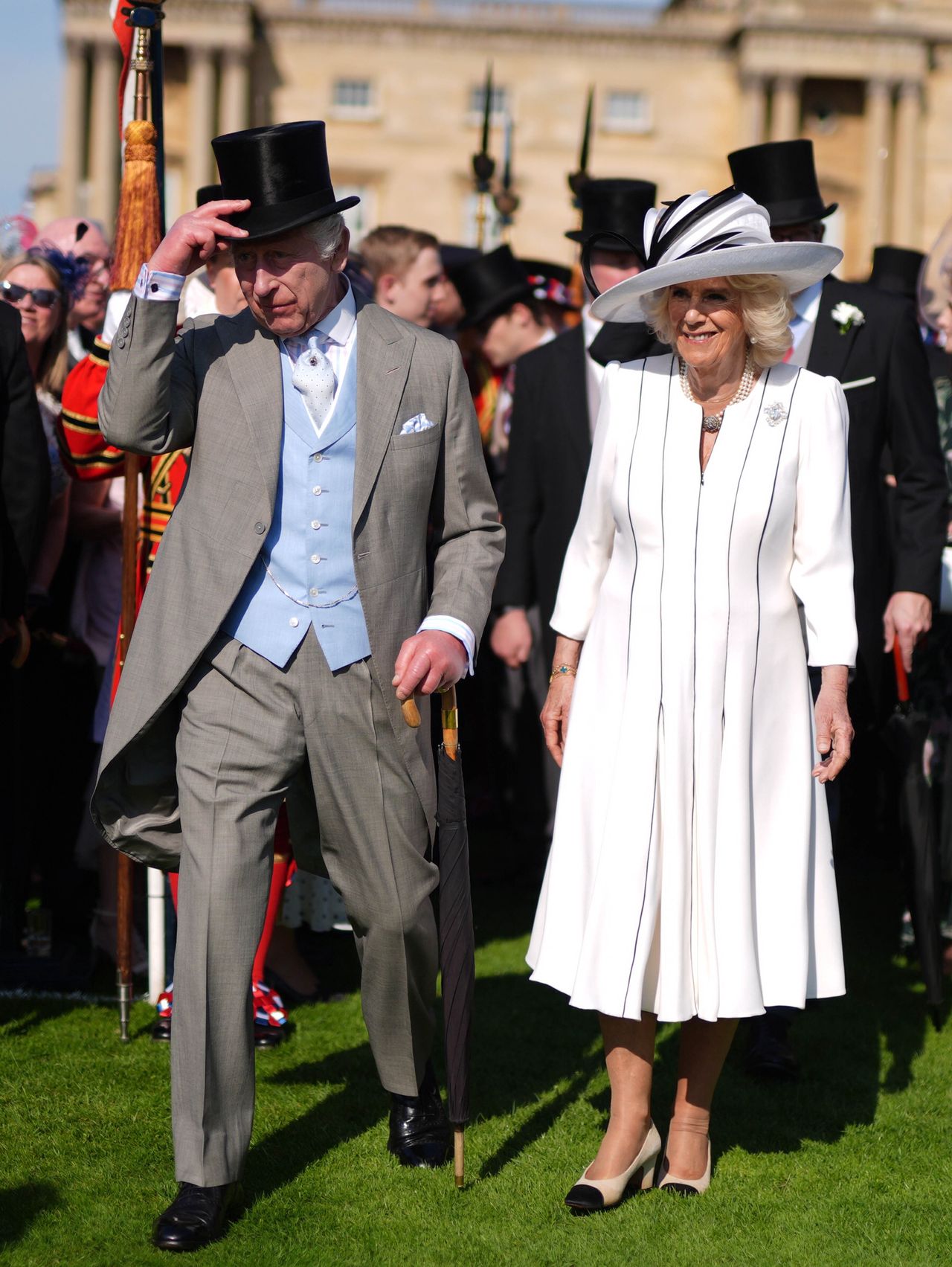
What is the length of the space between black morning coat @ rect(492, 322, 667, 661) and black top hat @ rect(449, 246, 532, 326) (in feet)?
6.66

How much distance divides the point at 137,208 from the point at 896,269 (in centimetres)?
630

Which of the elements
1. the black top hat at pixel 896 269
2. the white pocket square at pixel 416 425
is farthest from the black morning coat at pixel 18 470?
the black top hat at pixel 896 269

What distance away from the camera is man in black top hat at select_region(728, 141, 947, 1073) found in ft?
16.1

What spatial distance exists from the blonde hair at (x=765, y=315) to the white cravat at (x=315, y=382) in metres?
0.84

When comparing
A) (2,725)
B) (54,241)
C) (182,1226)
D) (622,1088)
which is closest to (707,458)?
(622,1088)

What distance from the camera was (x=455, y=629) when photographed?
3850 mm

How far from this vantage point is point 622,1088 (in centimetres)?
397

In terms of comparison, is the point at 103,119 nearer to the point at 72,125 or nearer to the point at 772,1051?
the point at 72,125

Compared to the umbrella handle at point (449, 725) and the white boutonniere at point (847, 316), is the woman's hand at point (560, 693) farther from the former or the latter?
the white boutonniere at point (847, 316)

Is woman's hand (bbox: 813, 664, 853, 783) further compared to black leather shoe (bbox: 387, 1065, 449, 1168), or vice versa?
black leather shoe (bbox: 387, 1065, 449, 1168)

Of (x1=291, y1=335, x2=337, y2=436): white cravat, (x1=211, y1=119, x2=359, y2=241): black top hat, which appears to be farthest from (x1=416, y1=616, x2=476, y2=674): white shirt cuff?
(x1=211, y1=119, x2=359, y2=241): black top hat

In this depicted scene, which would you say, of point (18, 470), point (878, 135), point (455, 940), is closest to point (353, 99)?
point (878, 135)

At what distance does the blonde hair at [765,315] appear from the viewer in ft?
12.7

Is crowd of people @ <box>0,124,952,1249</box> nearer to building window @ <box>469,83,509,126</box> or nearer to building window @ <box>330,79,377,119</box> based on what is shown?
building window @ <box>469,83,509,126</box>
